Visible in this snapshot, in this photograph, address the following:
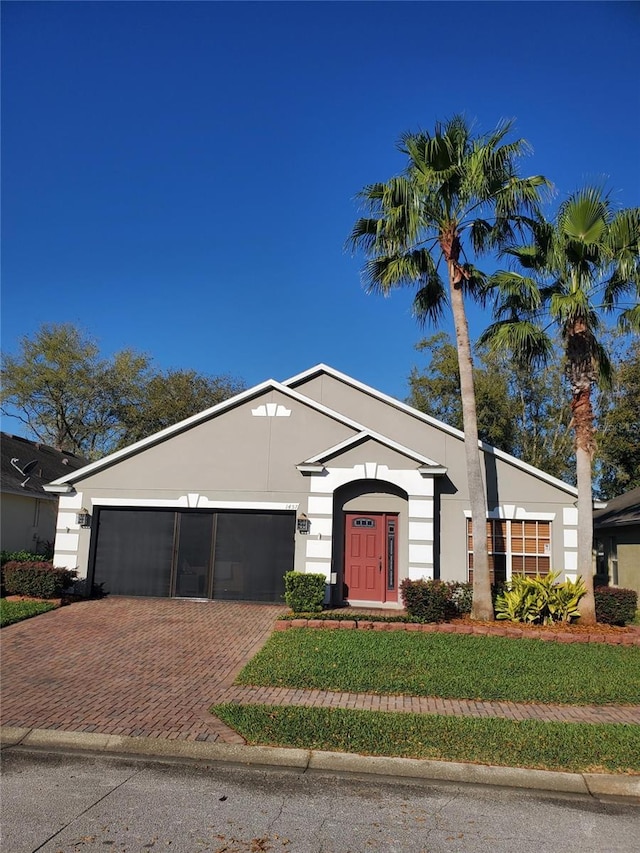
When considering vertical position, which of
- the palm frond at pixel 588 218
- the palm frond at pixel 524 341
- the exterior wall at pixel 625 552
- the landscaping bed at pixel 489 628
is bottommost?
the landscaping bed at pixel 489 628

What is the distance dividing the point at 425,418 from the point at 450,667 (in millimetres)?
8684

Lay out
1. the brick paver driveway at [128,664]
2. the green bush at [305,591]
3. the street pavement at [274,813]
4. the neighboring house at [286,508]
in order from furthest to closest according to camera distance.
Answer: the neighboring house at [286,508], the green bush at [305,591], the brick paver driveway at [128,664], the street pavement at [274,813]

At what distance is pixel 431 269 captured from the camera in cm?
1455

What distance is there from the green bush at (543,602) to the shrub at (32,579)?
1005cm

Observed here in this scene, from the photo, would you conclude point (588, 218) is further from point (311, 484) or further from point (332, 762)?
point (332, 762)

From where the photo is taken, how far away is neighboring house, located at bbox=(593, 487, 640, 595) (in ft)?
61.4

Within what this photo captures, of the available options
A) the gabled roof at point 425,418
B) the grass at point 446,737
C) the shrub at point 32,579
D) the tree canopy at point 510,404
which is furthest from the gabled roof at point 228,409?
the tree canopy at point 510,404

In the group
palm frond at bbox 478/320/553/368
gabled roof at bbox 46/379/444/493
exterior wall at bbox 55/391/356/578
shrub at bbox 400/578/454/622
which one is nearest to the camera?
shrub at bbox 400/578/454/622

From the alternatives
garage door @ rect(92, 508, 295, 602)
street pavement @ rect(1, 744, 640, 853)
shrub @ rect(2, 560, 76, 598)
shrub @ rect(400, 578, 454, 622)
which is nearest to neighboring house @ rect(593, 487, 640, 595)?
shrub @ rect(400, 578, 454, 622)

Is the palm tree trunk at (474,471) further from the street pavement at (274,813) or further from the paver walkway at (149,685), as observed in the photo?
the street pavement at (274,813)

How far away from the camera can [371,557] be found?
49.2ft

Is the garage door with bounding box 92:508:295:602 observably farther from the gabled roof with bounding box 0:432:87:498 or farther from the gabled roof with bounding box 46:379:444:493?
the gabled roof with bounding box 0:432:87:498

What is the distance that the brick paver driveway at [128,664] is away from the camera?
22.0 ft

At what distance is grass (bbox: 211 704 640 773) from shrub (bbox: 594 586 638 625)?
644 cm
